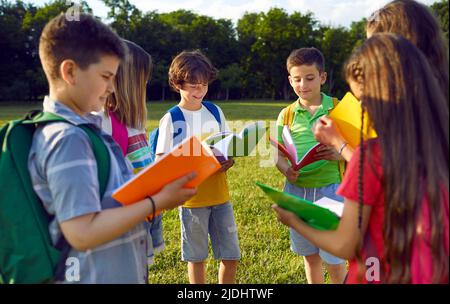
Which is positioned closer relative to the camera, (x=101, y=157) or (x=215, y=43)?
(x=101, y=157)

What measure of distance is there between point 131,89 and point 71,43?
1.02 metres

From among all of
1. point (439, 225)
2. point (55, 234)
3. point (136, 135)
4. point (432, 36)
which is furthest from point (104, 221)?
point (432, 36)

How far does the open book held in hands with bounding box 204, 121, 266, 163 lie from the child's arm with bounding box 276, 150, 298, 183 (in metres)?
0.60

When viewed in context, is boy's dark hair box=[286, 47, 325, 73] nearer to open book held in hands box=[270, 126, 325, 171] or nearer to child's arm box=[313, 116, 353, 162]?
open book held in hands box=[270, 126, 325, 171]

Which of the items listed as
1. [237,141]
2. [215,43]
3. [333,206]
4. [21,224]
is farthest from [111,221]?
[215,43]

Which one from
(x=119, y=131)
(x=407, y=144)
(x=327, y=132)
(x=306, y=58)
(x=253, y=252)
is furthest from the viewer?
(x=253, y=252)

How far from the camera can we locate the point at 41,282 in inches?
59.8

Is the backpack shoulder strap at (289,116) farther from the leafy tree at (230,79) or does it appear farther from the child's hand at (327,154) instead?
the leafy tree at (230,79)

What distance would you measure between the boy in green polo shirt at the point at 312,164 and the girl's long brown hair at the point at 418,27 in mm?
1048

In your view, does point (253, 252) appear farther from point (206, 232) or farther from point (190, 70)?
point (190, 70)

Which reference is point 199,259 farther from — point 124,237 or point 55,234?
point 55,234

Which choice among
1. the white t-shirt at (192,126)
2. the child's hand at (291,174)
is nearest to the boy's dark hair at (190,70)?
the white t-shirt at (192,126)

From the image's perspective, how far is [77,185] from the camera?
1449 mm

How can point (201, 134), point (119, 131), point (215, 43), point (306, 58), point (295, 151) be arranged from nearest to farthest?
point (119, 131), point (295, 151), point (201, 134), point (306, 58), point (215, 43)
